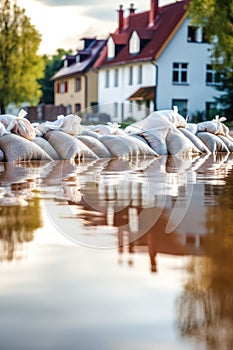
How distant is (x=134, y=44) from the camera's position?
35.2 m

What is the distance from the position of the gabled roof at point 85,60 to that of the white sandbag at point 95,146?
31.9 meters

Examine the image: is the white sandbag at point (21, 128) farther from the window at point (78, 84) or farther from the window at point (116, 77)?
the window at point (78, 84)

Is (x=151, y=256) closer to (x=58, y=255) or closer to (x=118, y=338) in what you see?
(x=58, y=255)

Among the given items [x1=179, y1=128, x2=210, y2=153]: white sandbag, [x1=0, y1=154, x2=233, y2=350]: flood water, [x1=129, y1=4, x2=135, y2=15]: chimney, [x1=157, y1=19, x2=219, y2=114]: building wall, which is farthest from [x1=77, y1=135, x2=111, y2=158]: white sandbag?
[x1=129, y1=4, x2=135, y2=15]: chimney

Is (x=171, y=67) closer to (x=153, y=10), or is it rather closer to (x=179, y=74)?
(x=179, y=74)

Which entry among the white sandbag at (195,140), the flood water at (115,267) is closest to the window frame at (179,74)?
the white sandbag at (195,140)

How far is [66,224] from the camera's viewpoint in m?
3.96

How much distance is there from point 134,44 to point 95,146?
86.9ft

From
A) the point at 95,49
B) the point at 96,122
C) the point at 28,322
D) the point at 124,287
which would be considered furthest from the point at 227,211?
the point at 95,49

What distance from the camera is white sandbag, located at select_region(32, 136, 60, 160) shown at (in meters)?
8.70

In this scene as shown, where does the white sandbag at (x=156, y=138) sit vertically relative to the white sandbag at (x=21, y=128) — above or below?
below

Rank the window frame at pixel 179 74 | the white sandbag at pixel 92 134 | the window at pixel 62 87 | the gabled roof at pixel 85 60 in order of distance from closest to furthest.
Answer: the white sandbag at pixel 92 134, the window frame at pixel 179 74, the gabled roof at pixel 85 60, the window at pixel 62 87

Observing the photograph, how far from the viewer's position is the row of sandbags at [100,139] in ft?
27.7

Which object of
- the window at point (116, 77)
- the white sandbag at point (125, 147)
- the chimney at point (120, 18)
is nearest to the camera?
the white sandbag at point (125, 147)
